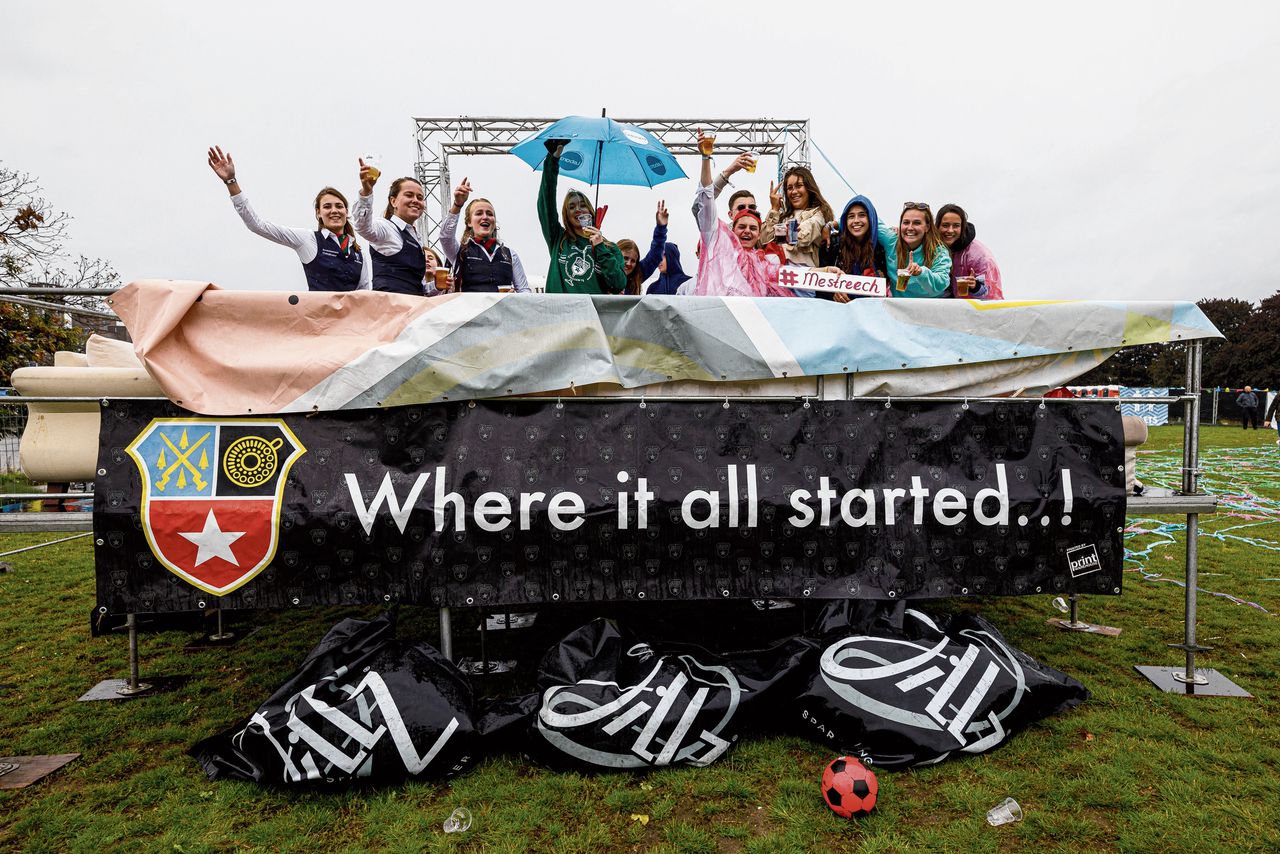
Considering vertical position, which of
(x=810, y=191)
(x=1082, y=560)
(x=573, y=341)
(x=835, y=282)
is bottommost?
(x=1082, y=560)

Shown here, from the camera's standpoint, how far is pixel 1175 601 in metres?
5.32

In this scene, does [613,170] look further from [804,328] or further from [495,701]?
[495,701]

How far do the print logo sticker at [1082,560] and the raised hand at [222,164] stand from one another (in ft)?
18.1

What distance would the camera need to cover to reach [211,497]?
320cm

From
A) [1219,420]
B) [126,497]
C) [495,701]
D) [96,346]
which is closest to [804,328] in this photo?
[495,701]

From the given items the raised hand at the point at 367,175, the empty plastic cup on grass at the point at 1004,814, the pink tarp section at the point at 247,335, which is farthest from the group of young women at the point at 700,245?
the empty plastic cup on grass at the point at 1004,814

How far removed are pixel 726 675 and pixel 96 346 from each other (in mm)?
3892

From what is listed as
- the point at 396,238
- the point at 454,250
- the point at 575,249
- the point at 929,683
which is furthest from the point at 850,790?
the point at 454,250

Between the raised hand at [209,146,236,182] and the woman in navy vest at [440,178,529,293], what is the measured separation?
4.40 ft

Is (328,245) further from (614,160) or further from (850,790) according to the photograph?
(850,790)

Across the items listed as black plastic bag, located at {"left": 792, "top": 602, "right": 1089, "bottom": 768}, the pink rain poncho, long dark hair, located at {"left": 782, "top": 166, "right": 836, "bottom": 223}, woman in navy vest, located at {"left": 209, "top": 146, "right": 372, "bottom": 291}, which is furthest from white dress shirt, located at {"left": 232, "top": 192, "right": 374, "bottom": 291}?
black plastic bag, located at {"left": 792, "top": 602, "right": 1089, "bottom": 768}

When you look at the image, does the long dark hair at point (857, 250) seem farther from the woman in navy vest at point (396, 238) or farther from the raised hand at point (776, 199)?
the woman in navy vest at point (396, 238)

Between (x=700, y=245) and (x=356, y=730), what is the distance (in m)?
3.75

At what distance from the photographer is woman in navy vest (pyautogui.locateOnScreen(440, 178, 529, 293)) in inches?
188
